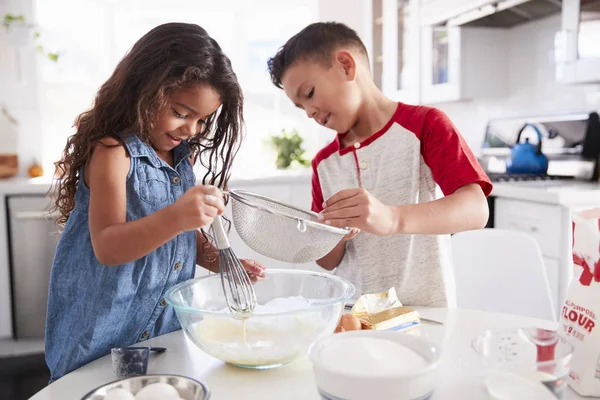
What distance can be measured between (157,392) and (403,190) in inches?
30.4

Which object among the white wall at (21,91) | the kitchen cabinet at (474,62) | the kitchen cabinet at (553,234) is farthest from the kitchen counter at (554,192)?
the white wall at (21,91)

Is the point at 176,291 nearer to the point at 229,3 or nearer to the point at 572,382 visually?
the point at 572,382

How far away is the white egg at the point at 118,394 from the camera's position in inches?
24.4

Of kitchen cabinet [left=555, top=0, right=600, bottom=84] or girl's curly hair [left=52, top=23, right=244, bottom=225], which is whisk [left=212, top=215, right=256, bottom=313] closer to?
girl's curly hair [left=52, top=23, right=244, bottom=225]

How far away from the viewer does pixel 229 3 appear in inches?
150

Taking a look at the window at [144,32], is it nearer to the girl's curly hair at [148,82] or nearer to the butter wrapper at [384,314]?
the girl's curly hair at [148,82]

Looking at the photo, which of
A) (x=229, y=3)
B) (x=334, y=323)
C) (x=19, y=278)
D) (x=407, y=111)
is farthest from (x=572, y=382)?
(x=229, y=3)

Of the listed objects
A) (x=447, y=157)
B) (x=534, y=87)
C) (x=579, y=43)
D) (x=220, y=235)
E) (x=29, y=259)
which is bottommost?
(x=29, y=259)

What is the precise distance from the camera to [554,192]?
76.3 inches

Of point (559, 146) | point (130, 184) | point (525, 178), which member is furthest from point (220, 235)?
point (559, 146)

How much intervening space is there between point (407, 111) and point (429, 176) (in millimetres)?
157

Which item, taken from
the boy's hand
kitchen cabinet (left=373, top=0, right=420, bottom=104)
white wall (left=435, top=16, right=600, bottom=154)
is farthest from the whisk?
kitchen cabinet (left=373, top=0, right=420, bottom=104)

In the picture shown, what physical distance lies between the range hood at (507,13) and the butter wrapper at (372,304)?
1776 mm

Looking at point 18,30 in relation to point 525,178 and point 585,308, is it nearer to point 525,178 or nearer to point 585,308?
point 525,178
